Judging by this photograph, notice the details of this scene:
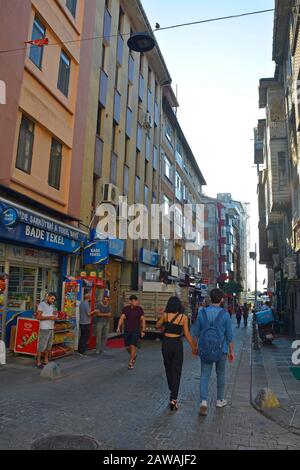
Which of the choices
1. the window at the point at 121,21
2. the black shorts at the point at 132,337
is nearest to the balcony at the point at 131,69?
the window at the point at 121,21

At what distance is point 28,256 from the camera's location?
1200cm

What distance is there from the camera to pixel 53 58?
13.7 metres

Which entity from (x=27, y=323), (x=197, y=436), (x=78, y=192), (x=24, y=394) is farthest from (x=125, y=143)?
(x=197, y=436)

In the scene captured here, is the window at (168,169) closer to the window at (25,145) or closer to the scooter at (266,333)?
the scooter at (266,333)

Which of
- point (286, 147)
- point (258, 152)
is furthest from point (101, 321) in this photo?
point (258, 152)

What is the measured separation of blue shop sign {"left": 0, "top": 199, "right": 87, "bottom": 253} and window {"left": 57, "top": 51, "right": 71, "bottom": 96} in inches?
204

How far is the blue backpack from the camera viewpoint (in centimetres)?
609

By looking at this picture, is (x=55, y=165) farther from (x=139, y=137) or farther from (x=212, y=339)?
(x=139, y=137)

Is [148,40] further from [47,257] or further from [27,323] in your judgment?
[27,323]

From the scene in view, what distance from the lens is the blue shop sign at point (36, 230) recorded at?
32.4ft

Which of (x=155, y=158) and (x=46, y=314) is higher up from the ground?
(x=155, y=158)

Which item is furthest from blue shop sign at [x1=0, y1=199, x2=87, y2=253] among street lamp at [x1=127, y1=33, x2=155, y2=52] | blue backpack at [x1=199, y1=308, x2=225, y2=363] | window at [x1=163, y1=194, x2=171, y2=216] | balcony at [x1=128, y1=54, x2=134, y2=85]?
window at [x1=163, y1=194, x2=171, y2=216]

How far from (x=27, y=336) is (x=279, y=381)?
20.5ft
